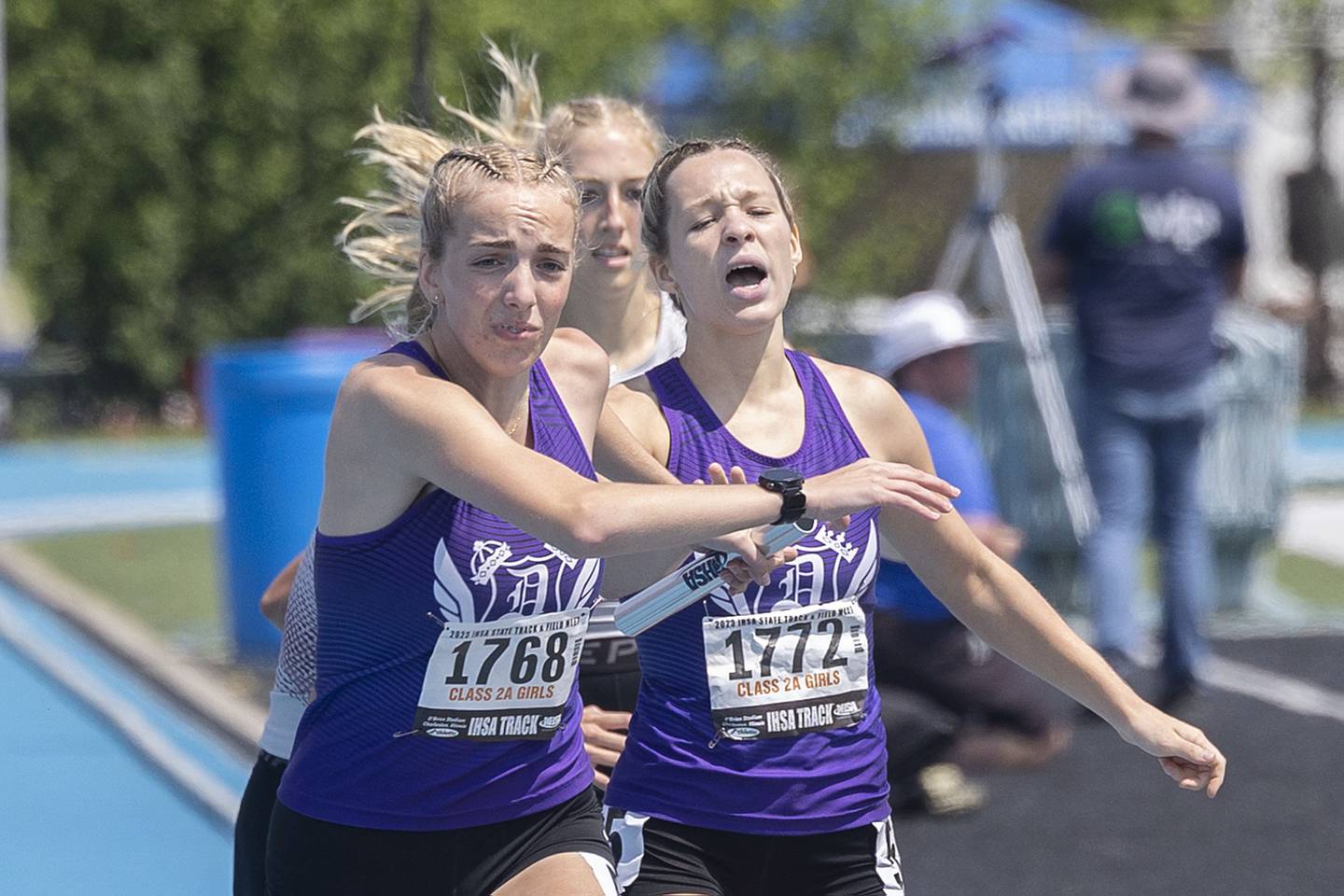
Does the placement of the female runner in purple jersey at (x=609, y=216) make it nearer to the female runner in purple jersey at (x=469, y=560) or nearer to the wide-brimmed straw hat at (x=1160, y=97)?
the female runner in purple jersey at (x=469, y=560)

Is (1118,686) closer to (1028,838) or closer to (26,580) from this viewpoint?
(1028,838)

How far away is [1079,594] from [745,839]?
7.15m

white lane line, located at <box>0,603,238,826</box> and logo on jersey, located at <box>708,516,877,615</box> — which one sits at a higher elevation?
logo on jersey, located at <box>708,516,877,615</box>

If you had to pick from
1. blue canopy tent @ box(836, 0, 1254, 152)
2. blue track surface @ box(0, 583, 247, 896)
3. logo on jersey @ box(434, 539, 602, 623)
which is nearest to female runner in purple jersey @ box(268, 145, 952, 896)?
logo on jersey @ box(434, 539, 602, 623)

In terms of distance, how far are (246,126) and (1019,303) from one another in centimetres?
1237

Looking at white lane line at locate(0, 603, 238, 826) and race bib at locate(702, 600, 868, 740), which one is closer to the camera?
race bib at locate(702, 600, 868, 740)

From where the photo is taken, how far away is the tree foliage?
20.3 meters

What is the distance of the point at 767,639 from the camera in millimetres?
3307

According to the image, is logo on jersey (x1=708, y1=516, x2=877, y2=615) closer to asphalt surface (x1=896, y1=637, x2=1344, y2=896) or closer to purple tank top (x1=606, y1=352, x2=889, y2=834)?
purple tank top (x1=606, y1=352, x2=889, y2=834)

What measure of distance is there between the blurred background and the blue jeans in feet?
2.95

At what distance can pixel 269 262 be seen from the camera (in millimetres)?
20781

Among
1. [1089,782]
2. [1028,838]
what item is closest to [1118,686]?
[1028,838]

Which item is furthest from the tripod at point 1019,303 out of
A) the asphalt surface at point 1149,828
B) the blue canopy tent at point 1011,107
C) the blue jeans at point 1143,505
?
the blue canopy tent at point 1011,107

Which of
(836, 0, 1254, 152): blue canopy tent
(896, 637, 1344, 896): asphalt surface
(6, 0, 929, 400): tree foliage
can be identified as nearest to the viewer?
(896, 637, 1344, 896): asphalt surface
